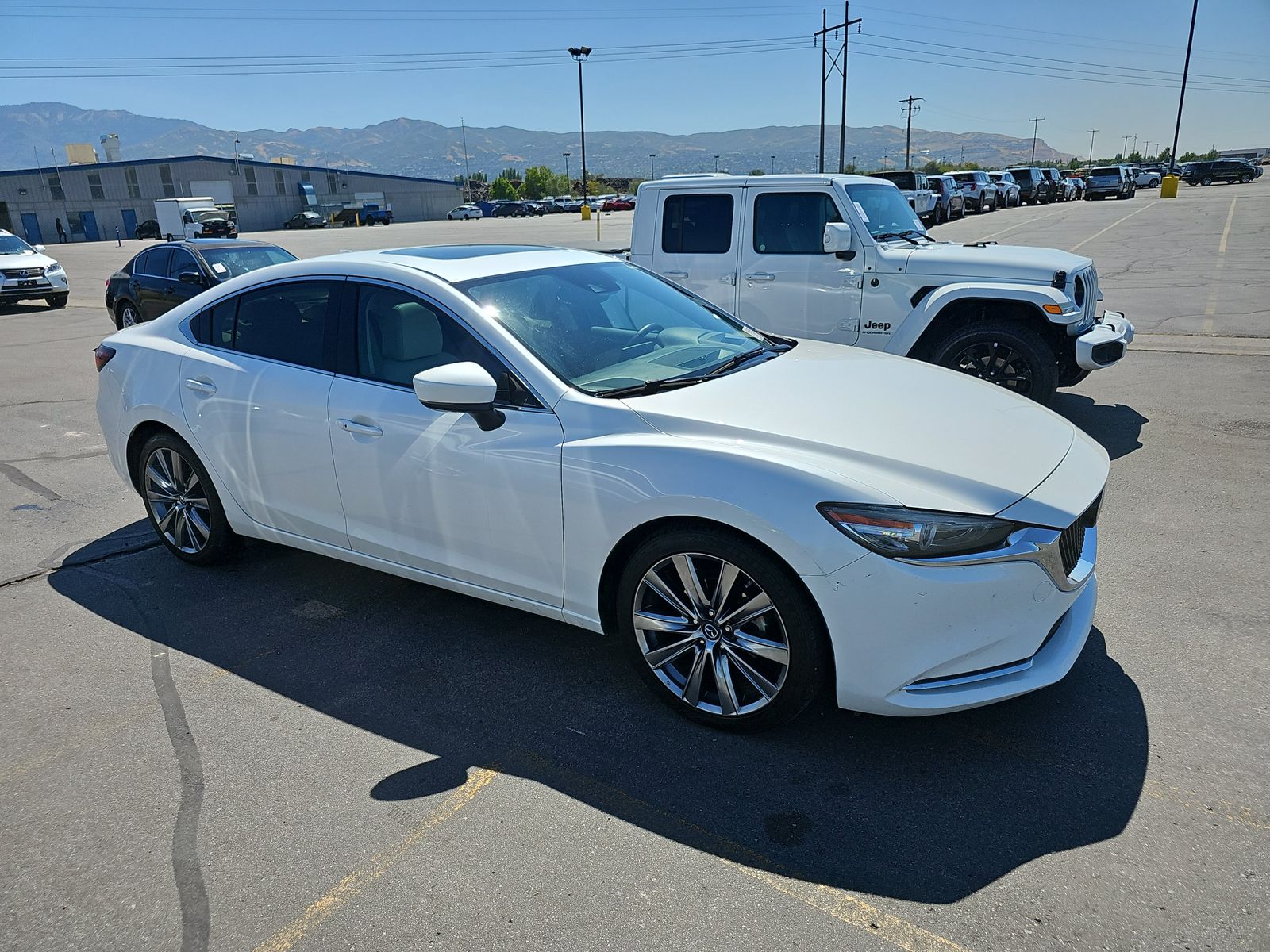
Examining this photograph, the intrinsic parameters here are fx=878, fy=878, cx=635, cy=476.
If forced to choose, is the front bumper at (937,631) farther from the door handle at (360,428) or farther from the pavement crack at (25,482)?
the pavement crack at (25,482)

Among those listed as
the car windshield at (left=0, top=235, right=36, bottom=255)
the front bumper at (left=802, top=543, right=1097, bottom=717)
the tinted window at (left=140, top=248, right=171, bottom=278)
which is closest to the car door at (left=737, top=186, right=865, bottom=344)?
the front bumper at (left=802, top=543, right=1097, bottom=717)

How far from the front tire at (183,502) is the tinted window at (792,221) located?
5.03 meters

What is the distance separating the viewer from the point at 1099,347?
6.75 metres

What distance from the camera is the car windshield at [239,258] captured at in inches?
501

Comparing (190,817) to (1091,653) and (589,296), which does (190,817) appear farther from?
(1091,653)

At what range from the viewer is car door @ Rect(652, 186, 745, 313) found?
25.7 feet

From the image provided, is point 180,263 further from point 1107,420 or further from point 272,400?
point 1107,420

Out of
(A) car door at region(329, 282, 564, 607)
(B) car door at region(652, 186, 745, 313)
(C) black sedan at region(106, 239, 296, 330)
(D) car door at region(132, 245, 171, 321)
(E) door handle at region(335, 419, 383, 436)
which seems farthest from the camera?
(D) car door at region(132, 245, 171, 321)

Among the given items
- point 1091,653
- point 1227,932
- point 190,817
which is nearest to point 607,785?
point 190,817

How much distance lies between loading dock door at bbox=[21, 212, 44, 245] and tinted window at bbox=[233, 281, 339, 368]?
83.8m

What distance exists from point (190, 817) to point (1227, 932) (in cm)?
301

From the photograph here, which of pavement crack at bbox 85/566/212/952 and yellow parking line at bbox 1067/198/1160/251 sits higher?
yellow parking line at bbox 1067/198/1160/251

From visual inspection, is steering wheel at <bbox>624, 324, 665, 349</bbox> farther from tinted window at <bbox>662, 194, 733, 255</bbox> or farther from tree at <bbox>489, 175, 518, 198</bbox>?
tree at <bbox>489, 175, 518, 198</bbox>

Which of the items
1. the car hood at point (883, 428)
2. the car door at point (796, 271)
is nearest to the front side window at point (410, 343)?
the car hood at point (883, 428)
